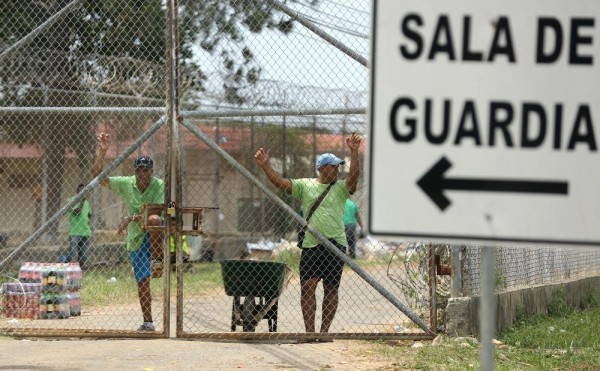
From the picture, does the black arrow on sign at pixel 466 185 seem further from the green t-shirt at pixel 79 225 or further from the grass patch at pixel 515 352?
the green t-shirt at pixel 79 225

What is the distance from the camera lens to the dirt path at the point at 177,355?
8.41 meters

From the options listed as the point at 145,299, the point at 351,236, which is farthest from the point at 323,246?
the point at 351,236

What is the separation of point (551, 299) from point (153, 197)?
496 centimetres

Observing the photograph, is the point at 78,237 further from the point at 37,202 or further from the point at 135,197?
the point at 135,197

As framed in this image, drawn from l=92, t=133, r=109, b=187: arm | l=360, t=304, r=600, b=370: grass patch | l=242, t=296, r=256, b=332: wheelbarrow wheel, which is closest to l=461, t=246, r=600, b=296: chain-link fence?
l=360, t=304, r=600, b=370: grass patch

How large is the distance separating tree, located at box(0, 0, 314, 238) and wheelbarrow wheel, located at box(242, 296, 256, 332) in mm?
4642

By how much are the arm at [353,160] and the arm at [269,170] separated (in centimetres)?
55

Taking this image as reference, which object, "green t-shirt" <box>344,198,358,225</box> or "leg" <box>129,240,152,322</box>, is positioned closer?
"leg" <box>129,240,152,322</box>

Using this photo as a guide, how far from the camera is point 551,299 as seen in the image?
12812 mm

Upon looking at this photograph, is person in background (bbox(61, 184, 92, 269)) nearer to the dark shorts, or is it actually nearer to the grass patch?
the dark shorts

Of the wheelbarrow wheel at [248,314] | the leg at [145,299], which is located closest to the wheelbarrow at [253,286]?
the wheelbarrow wheel at [248,314]

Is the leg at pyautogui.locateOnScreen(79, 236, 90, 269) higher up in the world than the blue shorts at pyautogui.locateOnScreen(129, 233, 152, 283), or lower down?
lower down

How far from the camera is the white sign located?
324cm

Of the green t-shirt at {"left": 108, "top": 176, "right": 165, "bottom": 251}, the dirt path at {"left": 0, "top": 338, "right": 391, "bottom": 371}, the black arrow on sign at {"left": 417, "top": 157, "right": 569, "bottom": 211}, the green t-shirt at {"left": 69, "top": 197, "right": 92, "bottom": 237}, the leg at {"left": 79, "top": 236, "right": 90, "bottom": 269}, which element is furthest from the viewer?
the leg at {"left": 79, "top": 236, "right": 90, "bottom": 269}
